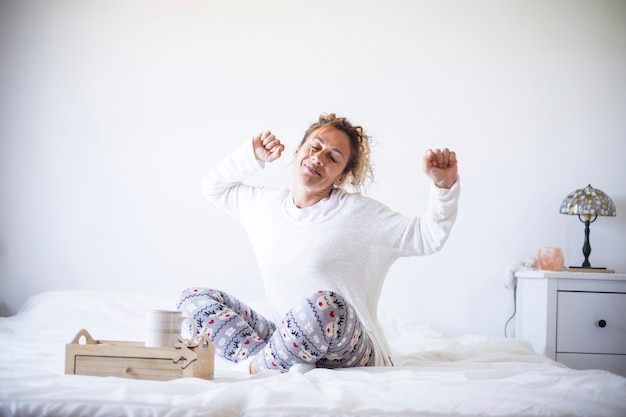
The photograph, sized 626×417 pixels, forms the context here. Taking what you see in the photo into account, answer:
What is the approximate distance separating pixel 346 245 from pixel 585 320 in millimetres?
1241

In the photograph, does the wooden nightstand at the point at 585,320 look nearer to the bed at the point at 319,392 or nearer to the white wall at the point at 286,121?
the white wall at the point at 286,121

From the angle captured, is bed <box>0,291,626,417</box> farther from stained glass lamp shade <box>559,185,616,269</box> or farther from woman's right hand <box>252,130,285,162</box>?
stained glass lamp shade <box>559,185,616,269</box>

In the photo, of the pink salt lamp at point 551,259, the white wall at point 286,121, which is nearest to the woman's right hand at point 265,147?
the white wall at point 286,121

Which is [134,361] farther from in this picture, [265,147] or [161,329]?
[265,147]

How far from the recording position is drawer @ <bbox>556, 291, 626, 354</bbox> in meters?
2.51

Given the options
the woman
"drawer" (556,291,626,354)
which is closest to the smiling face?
the woman

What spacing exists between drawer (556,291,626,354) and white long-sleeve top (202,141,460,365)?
3.37 feet

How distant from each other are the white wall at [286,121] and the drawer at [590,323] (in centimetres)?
39

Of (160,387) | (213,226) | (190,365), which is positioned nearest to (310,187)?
(190,365)

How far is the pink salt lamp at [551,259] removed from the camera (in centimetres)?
270

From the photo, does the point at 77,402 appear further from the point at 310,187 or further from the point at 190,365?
the point at 310,187

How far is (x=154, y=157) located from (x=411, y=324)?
52.8 inches

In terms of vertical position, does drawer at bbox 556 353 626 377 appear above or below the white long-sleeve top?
below

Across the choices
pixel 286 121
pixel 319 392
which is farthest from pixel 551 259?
pixel 319 392
